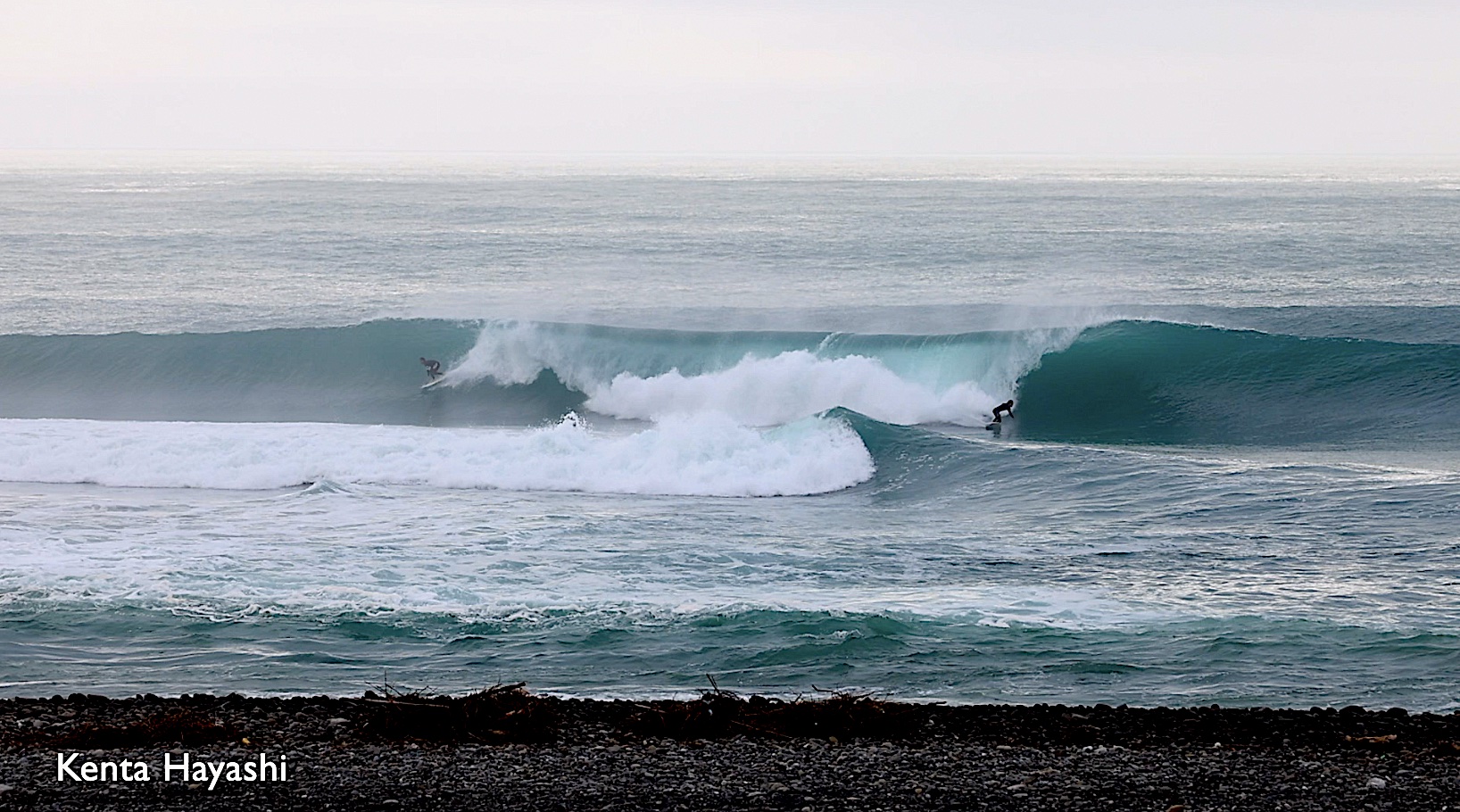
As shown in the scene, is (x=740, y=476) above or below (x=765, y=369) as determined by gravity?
below

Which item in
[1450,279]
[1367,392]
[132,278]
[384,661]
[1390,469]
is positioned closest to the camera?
[384,661]

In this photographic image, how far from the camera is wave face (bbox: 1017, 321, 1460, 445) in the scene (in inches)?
709

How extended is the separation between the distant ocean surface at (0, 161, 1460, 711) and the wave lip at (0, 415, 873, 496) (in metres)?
0.07

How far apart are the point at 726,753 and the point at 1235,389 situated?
51.6 ft

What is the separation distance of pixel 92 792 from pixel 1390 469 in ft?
43.2

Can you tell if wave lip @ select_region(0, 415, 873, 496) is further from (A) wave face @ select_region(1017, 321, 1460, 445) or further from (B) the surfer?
(A) wave face @ select_region(1017, 321, 1460, 445)

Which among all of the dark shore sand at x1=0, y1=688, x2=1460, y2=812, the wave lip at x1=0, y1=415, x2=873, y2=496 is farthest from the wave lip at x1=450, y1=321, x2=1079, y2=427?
the dark shore sand at x1=0, y1=688, x2=1460, y2=812

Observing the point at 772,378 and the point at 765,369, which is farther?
the point at 765,369

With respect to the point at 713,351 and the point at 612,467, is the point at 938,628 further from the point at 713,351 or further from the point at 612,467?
the point at 713,351

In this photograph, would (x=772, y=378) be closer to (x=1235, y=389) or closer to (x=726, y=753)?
(x=1235, y=389)

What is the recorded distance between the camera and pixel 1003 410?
1972cm

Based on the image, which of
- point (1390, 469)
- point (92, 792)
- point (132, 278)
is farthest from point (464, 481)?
point (132, 278)

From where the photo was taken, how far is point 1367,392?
1930cm

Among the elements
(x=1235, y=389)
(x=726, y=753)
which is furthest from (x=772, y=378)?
(x=726, y=753)
